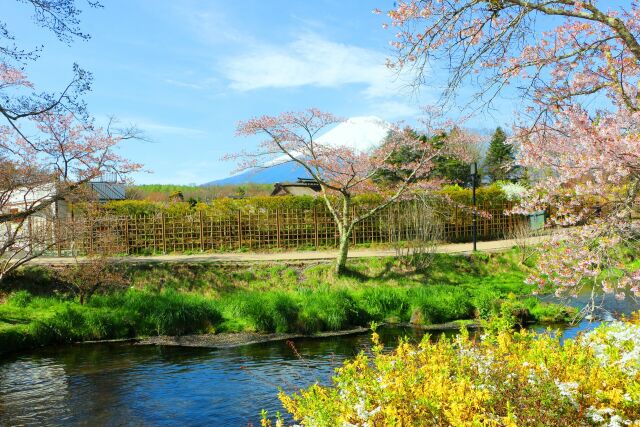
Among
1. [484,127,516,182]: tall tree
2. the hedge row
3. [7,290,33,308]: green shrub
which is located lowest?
[7,290,33,308]: green shrub

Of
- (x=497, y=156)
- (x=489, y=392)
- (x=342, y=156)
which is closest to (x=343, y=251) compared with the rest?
(x=342, y=156)

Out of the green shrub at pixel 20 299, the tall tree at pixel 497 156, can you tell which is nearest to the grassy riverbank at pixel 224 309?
the green shrub at pixel 20 299

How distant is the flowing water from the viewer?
7344 mm

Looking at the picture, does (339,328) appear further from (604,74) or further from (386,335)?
(604,74)

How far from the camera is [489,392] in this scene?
3529 mm

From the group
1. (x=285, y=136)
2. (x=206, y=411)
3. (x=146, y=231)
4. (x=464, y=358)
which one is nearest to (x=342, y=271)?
(x=285, y=136)

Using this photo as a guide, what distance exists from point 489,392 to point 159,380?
674 cm

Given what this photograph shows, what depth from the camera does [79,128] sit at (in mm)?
14219

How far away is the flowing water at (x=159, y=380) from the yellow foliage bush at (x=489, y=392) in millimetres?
2847

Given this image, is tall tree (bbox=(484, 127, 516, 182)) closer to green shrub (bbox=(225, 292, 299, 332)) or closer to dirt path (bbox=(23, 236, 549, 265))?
dirt path (bbox=(23, 236, 549, 265))

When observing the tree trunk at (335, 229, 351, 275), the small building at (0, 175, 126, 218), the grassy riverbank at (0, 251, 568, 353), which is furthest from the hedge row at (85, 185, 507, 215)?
the grassy riverbank at (0, 251, 568, 353)

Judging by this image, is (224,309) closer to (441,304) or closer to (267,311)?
(267,311)

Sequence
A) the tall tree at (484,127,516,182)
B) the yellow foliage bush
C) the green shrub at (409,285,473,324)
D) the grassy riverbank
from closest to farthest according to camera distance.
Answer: the yellow foliage bush
the grassy riverbank
the green shrub at (409,285,473,324)
the tall tree at (484,127,516,182)

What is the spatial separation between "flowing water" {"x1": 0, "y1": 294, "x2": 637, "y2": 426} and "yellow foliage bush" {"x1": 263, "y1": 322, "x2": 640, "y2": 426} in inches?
112
